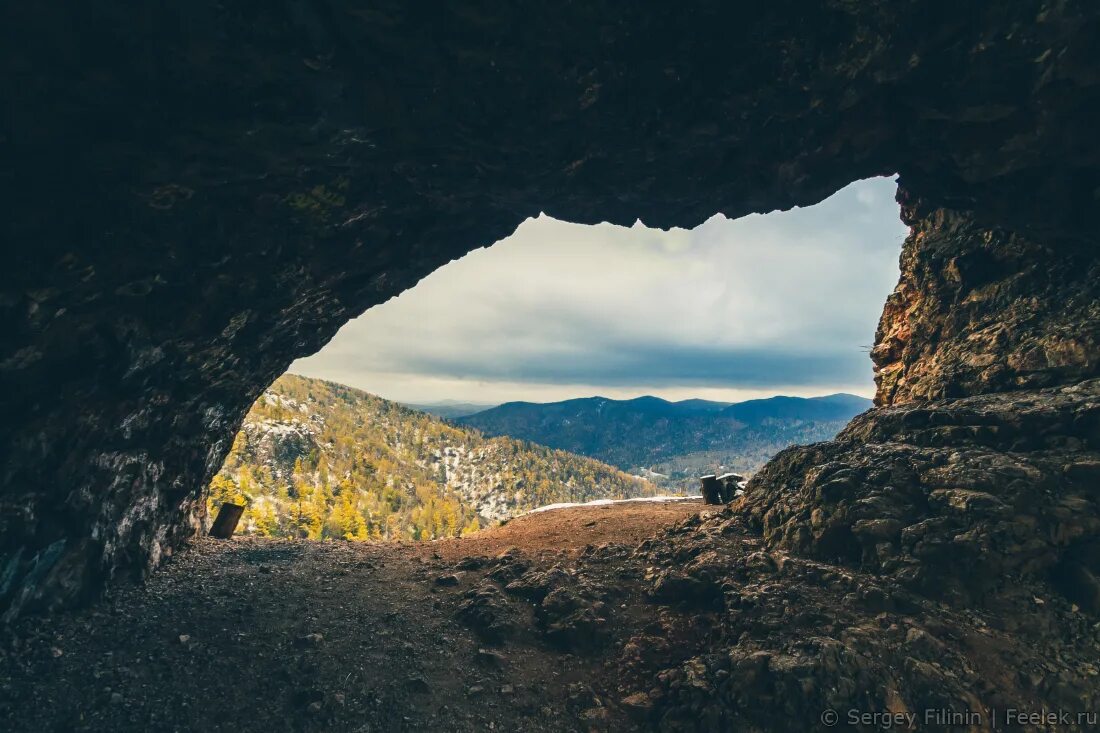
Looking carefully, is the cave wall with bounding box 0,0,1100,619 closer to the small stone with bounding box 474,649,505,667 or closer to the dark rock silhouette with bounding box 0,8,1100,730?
the dark rock silhouette with bounding box 0,8,1100,730

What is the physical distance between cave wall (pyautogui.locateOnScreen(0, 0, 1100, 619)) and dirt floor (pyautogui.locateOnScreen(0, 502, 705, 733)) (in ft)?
7.60

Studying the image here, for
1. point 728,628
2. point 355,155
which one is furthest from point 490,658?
point 355,155

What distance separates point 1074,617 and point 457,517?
18850 centimetres

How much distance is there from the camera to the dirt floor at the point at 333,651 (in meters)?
10.1

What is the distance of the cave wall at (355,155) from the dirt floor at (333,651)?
2317 millimetres

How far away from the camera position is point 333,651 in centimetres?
1230

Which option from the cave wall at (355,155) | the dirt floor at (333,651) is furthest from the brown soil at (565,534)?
the cave wall at (355,155)

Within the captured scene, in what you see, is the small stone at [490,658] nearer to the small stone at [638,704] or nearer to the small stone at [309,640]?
the small stone at [638,704]

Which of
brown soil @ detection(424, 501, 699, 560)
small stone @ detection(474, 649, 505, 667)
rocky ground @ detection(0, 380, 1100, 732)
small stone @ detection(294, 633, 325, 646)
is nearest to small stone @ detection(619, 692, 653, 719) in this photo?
rocky ground @ detection(0, 380, 1100, 732)

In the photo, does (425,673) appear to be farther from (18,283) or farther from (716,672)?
(18,283)

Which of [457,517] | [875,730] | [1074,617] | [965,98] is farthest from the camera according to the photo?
[457,517]

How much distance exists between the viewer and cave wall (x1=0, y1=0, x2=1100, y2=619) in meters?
9.88

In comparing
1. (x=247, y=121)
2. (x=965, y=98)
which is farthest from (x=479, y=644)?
(x=965, y=98)

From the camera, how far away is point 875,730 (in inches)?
340
